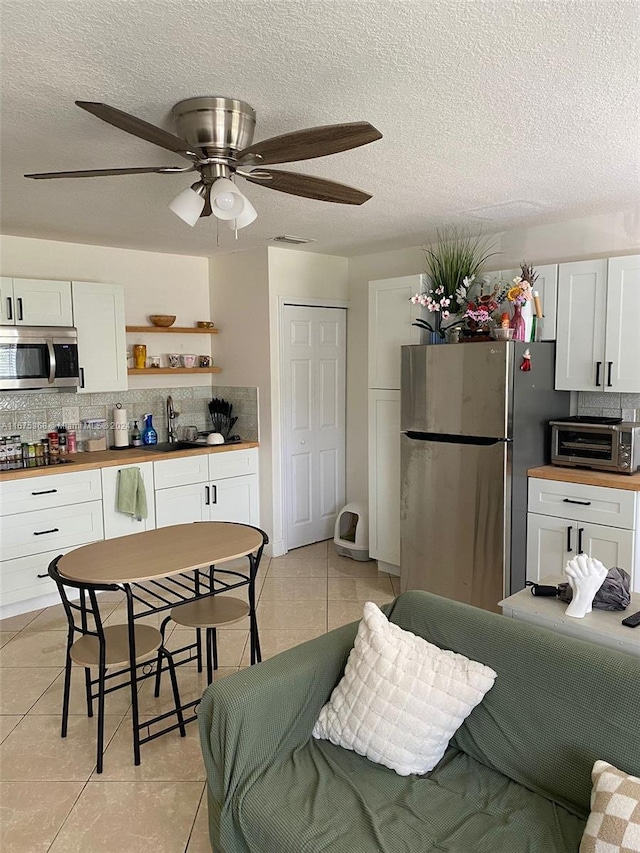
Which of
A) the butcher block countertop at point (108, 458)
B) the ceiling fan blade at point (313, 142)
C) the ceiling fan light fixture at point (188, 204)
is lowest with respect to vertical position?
the butcher block countertop at point (108, 458)

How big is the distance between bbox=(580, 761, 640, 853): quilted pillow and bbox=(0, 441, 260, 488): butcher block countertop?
11.7ft

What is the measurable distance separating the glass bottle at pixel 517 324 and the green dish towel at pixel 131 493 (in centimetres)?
270

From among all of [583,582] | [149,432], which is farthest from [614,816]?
[149,432]

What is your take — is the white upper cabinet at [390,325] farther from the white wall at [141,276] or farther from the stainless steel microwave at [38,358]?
the stainless steel microwave at [38,358]

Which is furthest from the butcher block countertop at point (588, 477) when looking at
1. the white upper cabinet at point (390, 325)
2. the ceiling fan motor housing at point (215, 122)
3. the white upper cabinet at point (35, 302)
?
the white upper cabinet at point (35, 302)

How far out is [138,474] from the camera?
14.7 feet

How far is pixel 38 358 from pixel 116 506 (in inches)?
44.6

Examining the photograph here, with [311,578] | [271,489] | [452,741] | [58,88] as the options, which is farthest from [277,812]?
[271,489]

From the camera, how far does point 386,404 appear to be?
4578 mm

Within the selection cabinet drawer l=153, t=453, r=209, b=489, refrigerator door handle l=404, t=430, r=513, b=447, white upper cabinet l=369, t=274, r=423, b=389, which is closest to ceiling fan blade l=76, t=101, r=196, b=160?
refrigerator door handle l=404, t=430, r=513, b=447

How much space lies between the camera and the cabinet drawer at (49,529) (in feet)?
12.9

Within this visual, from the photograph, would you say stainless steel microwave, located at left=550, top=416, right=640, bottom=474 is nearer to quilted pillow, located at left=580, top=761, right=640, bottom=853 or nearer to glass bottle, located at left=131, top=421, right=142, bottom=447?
quilted pillow, located at left=580, top=761, right=640, bottom=853

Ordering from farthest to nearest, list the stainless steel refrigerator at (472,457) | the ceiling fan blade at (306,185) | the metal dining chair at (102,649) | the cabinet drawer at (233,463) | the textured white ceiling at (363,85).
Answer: the cabinet drawer at (233,463)
the stainless steel refrigerator at (472,457)
the metal dining chair at (102,649)
the ceiling fan blade at (306,185)
the textured white ceiling at (363,85)

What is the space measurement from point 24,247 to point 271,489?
254cm
